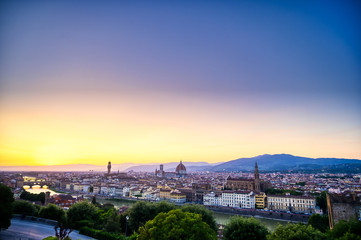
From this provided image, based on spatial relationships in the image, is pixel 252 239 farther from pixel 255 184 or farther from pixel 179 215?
pixel 255 184

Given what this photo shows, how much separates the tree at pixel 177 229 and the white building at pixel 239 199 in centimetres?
3515

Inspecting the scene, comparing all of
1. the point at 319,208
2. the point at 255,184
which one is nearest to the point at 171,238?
the point at 319,208

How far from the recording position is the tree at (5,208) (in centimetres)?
1373

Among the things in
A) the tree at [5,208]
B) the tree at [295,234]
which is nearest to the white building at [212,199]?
the tree at [295,234]

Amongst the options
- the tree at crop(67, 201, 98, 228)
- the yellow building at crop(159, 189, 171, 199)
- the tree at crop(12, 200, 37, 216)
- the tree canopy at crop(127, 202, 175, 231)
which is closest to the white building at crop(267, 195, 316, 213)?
the yellow building at crop(159, 189, 171, 199)

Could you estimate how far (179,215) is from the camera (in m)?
9.79

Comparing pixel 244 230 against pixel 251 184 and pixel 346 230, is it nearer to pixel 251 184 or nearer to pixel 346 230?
pixel 346 230

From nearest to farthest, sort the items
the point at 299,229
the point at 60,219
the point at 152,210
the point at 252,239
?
the point at 299,229
the point at 252,239
the point at 60,219
the point at 152,210

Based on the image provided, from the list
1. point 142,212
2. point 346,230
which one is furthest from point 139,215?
point 346,230

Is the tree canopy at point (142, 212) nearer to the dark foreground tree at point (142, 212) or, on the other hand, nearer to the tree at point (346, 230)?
the dark foreground tree at point (142, 212)

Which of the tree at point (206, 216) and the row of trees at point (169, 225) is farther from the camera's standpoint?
the tree at point (206, 216)

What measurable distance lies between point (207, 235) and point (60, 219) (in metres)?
13.7

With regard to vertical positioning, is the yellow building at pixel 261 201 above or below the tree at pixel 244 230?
below

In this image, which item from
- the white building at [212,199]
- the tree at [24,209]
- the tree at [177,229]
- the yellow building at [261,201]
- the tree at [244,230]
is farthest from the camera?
the white building at [212,199]
